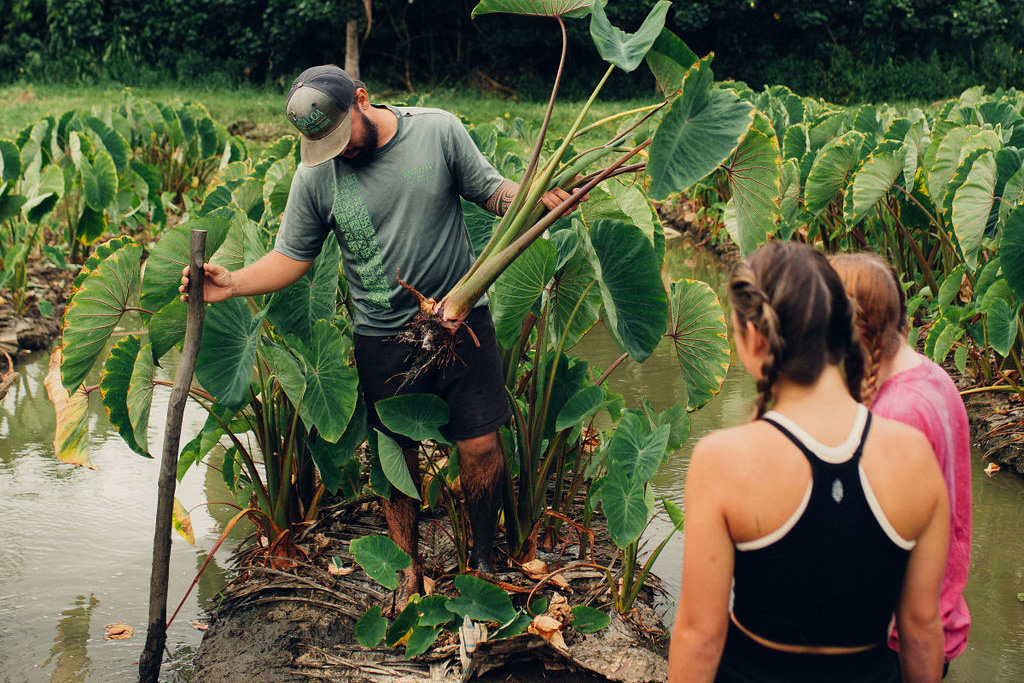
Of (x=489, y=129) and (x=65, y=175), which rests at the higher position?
(x=489, y=129)

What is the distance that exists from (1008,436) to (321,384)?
2590mm

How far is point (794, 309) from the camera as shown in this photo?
3.52ft

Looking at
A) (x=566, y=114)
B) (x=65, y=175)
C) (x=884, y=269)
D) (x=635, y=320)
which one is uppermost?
(x=884, y=269)

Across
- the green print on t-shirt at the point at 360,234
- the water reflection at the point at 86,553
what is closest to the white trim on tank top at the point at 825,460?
the green print on t-shirt at the point at 360,234

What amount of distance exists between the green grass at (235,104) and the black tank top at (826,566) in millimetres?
10093

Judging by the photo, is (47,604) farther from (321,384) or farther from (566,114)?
(566,114)

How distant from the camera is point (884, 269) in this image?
4.31 ft

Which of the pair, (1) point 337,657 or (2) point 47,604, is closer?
(1) point 337,657

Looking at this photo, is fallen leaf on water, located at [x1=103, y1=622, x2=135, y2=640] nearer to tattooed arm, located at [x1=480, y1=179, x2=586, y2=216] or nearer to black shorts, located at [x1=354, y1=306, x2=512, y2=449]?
black shorts, located at [x1=354, y1=306, x2=512, y2=449]

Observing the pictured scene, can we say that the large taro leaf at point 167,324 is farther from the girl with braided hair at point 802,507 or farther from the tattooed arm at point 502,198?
the girl with braided hair at point 802,507

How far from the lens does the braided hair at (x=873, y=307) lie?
1297mm

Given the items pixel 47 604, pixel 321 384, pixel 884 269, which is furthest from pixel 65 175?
pixel 884 269

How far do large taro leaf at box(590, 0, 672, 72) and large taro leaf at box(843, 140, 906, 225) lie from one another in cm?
219

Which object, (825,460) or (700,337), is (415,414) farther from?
(825,460)
